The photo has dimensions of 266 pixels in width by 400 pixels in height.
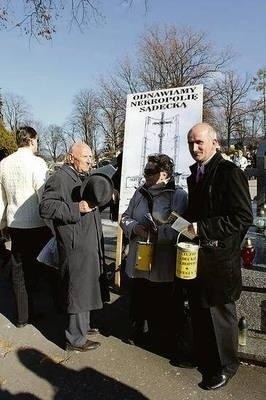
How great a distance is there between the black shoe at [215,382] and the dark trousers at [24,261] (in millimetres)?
2039

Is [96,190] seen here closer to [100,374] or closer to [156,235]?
[156,235]

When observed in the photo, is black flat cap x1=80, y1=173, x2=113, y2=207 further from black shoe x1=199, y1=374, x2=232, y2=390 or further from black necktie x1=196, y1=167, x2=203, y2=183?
black shoe x1=199, y1=374, x2=232, y2=390

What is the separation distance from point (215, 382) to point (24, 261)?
7.15 feet

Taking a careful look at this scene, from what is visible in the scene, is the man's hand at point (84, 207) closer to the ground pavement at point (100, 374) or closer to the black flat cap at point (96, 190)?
the black flat cap at point (96, 190)

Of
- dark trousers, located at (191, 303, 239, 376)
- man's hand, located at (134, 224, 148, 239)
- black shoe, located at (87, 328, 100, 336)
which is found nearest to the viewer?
dark trousers, located at (191, 303, 239, 376)

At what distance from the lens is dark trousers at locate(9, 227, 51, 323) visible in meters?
4.21

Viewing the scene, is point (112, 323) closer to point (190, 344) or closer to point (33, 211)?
point (190, 344)

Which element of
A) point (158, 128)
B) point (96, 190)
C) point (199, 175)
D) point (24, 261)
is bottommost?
point (24, 261)

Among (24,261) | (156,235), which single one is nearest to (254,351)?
(156,235)

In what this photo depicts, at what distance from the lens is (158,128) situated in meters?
4.87

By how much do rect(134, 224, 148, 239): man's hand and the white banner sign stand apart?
143cm

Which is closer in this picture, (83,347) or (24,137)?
(83,347)

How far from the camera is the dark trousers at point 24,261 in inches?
166

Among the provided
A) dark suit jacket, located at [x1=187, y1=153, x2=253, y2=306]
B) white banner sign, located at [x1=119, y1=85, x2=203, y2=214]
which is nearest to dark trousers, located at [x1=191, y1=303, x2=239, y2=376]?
dark suit jacket, located at [x1=187, y1=153, x2=253, y2=306]
